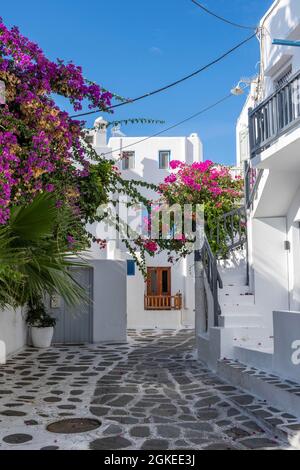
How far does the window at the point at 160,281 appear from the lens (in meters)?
20.8

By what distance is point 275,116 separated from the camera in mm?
8438

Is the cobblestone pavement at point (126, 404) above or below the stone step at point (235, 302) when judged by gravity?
below

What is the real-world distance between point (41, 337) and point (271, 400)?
8495 millimetres

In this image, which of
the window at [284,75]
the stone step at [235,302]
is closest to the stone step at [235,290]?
the stone step at [235,302]

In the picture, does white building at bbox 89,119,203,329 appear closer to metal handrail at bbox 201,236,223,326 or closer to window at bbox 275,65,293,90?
window at bbox 275,65,293,90

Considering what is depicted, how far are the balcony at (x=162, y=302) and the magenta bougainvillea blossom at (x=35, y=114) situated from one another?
11707 mm

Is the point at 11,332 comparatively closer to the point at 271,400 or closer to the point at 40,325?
the point at 40,325

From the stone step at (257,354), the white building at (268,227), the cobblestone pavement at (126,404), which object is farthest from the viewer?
the white building at (268,227)

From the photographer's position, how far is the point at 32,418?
6000 mm

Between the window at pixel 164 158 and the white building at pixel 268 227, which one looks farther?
the window at pixel 164 158

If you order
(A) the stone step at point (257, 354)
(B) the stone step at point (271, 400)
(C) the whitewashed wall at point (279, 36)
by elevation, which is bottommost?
(B) the stone step at point (271, 400)

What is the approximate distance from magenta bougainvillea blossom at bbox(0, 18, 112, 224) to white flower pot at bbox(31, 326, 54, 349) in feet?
21.3

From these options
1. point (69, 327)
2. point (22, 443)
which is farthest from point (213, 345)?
point (69, 327)

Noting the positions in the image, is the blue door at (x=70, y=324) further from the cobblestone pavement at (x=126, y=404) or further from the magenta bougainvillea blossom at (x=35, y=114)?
the magenta bougainvillea blossom at (x=35, y=114)
